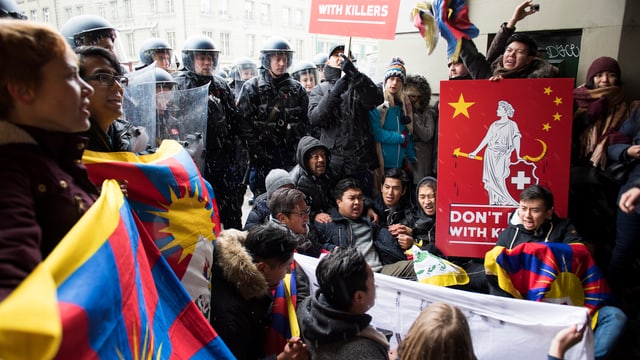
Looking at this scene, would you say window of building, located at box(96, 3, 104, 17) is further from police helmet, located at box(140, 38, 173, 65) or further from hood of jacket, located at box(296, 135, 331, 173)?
hood of jacket, located at box(296, 135, 331, 173)

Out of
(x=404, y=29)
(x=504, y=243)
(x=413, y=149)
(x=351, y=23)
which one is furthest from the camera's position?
(x=404, y=29)

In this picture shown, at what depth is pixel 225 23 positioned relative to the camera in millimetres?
21750

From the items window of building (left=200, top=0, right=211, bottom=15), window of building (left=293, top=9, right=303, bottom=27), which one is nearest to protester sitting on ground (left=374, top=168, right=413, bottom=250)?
window of building (left=200, top=0, right=211, bottom=15)

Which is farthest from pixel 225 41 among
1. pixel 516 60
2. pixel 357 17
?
pixel 516 60

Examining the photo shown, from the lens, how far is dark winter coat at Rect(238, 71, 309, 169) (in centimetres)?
527

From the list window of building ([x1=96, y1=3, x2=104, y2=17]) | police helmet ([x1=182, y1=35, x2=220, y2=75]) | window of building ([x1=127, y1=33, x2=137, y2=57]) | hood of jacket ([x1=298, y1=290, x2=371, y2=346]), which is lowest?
hood of jacket ([x1=298, y1=290, x2=371, y2=346])

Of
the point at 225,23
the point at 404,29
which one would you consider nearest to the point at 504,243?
the point at 404,29

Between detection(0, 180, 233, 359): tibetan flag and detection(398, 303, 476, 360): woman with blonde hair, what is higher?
detection(0, 180, 233, 359): tibetan flag

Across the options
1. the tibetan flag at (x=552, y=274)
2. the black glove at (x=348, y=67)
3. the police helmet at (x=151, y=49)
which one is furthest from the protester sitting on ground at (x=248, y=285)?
the police helmet at (x=151, y=49)

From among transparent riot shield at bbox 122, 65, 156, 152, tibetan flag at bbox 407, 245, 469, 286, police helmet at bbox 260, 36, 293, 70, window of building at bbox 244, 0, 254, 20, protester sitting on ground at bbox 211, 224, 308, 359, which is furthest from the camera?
window of building at bbox 244, 0, 254, 20

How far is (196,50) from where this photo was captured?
5234mm

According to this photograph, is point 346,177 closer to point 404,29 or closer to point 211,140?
point 211,140

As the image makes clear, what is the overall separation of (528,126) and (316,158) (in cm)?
186

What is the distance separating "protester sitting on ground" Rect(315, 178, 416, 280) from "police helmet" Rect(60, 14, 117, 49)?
2.38 m
